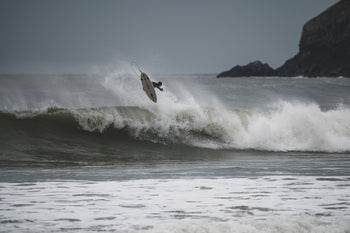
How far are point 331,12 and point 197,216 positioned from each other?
402ft

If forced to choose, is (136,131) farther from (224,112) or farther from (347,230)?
(347,230)

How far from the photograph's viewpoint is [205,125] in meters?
18.9

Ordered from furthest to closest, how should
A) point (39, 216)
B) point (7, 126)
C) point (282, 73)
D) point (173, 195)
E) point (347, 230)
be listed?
1. point (282, 73)
2. point (7, 126)
3. point (173, 195)
4. point (39, 216)
5. point (347, 230)

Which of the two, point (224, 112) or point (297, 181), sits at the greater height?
point (224, 112)

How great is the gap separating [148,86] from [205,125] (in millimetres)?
2658

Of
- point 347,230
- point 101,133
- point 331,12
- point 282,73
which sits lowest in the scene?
point 347,230

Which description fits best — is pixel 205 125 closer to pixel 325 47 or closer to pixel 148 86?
pixel 148 86

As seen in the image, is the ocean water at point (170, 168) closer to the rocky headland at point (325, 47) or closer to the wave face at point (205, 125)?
the wave face at point (205, 125)

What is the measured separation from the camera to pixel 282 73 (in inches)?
5054

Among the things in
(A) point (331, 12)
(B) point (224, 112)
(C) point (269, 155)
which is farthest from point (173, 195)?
(A) point (331, 12)

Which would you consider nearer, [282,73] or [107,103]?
[107,103]

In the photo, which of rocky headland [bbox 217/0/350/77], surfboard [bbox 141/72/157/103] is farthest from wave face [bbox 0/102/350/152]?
rocky headland [bbox 217/0/350/77]

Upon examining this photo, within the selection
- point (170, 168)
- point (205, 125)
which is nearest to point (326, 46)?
point (205, 125)

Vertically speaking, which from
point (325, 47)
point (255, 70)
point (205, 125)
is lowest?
point (205, 125)
